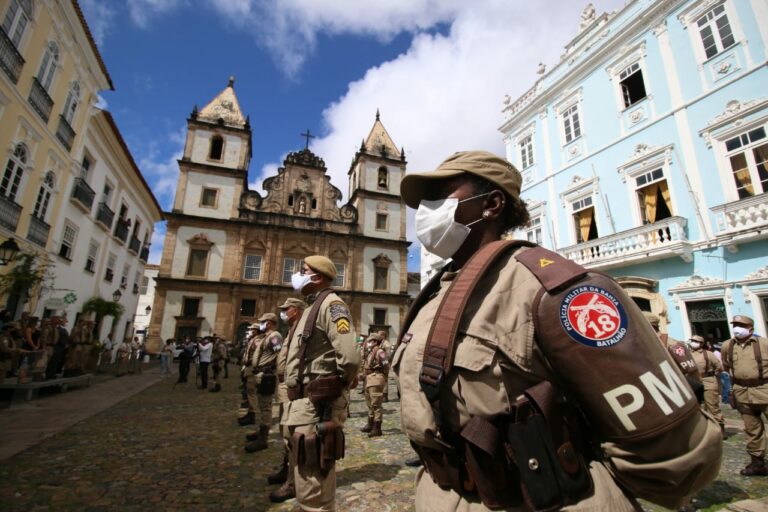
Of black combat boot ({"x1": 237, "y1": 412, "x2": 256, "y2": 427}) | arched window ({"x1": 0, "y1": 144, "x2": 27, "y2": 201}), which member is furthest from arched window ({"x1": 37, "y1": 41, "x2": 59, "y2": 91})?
black combat boot ({"x1": 237, "y1": 412, "x2": 256, "y2": 427})

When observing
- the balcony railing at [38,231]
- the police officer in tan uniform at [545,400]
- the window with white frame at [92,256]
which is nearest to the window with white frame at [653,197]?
the police officer in tan uniform at [545,400]

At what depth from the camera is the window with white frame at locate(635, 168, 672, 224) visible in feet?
34.5

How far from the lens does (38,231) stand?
11602 mm

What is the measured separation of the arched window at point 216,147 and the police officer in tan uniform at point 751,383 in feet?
95.6

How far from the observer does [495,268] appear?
1274 mm

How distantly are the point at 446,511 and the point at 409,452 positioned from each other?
16.2 feet

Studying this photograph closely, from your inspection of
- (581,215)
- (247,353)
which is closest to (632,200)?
(581,215)

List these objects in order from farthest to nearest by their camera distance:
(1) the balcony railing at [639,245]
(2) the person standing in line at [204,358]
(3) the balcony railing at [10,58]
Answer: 1. (2) the person standing in line at [204,358]
2. (1) the balcony railing at [639,245]
3. (3) the balcony railing at [10,58]

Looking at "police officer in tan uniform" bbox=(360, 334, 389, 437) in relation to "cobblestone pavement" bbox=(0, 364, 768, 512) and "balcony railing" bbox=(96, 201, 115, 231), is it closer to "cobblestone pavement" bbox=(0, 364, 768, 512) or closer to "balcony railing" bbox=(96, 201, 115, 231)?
"cobblestone pavement" bbox=(0, 364, 768, 512)

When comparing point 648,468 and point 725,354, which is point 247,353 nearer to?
point 648,468

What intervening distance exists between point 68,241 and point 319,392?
16204 millimetres

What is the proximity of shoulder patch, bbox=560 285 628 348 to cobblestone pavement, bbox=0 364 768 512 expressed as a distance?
11.5 feet

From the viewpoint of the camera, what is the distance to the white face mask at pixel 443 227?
150 centimetres

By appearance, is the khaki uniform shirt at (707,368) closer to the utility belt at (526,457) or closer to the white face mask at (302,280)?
the white face mask at (302,280)
